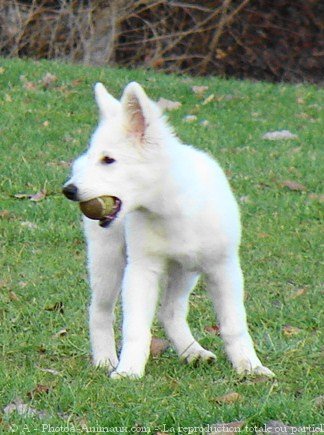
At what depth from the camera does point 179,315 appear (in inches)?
220

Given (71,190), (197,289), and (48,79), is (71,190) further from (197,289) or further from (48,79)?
(48,79)

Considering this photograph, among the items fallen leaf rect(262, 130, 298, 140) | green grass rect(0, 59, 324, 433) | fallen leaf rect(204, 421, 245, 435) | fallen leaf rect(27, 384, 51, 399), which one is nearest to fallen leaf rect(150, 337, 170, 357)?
green grass rect(0, 59, 324, 433)

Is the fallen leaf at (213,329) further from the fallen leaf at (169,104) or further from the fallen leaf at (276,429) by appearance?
the fallen leaf at (169,104)

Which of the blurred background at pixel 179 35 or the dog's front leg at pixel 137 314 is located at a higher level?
the dog's front leg at pixel 137 314

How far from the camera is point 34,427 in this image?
13.9 feet

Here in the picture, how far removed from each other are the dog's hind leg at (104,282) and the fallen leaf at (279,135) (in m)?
5.97

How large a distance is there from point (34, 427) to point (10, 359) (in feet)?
4.35

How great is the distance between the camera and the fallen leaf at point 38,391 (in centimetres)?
472

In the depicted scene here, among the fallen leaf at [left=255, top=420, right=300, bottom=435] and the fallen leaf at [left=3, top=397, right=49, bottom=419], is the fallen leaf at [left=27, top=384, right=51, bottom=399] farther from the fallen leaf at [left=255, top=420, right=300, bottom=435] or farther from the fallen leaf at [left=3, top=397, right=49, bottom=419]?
the fallen leaf at [left=255, top=420, right=300, bottom=435]

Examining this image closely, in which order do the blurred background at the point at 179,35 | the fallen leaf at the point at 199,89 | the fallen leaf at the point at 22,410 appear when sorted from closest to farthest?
the fallen leaf at the point at 22,410 → the fallen leaf at the point at 199,89 → the blurred background at the point at 179,35

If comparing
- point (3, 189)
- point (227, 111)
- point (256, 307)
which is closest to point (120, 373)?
point (256, 307)

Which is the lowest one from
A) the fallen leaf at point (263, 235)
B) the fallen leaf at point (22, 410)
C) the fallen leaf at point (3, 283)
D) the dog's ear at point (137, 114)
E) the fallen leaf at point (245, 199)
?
the fallen leaf at point (245, 199)

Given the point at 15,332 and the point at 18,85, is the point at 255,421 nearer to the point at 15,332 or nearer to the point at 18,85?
the point at 15,332

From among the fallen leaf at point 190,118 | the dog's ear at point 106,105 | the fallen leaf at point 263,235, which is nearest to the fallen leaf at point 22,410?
the dog's ear at point 106,105
